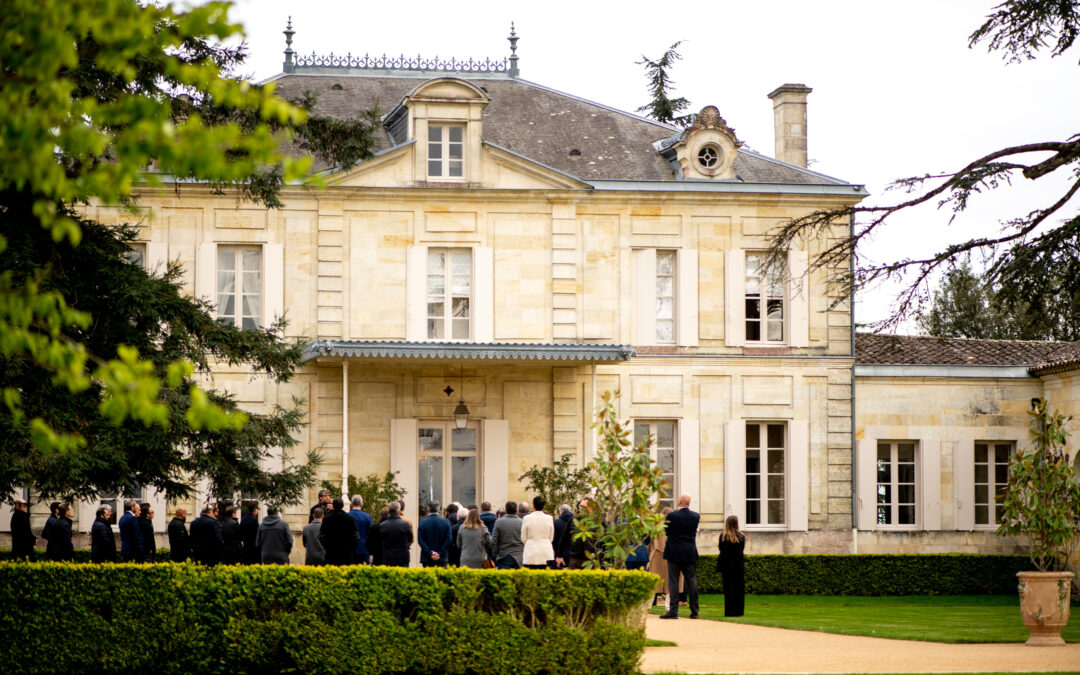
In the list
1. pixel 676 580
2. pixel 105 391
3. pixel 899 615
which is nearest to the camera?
pixel 105 391

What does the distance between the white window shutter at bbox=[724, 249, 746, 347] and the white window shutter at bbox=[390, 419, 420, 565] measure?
5.42 m

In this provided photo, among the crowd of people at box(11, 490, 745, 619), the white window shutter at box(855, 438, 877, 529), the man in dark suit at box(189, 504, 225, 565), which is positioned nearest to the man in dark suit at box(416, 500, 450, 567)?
the crowd of people at box(11, 490, 745, 619)

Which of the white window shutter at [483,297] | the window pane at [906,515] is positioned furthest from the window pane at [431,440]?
the window pane at [906,515]

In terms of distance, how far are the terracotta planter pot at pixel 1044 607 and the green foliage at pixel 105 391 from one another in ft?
23.6

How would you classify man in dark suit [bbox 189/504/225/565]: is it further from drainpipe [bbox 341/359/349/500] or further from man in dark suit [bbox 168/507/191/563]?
drainpipe [bbox 341/359/349/500]

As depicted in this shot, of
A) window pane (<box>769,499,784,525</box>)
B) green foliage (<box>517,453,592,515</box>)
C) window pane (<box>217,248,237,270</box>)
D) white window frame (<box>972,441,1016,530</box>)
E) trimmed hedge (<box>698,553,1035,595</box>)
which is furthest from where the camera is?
white window frame (<box>972,441,1016,530</box>)

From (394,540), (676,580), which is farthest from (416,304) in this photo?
(394,540)

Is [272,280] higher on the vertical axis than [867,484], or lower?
higher

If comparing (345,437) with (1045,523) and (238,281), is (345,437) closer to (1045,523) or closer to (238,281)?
(238,281)

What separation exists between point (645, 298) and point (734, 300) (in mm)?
1508

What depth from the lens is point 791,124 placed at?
78.9ft

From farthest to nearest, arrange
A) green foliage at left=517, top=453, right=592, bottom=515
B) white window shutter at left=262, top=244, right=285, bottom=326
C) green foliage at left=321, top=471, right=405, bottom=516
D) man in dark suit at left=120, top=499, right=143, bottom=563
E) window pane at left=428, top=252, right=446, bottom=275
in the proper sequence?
window pane at left=428, top=252, right=446, bottom=275 < white window shutter at left=262, top=244, right=285, bottom=326 < green foliage at left=517, top=453, right=592, bottom=515 < green foliage at left=321, top=471, right=405, bottom=516 < man in dark suit at left=120, top=499, right=143, bottom=563

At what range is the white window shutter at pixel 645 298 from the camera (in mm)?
22047

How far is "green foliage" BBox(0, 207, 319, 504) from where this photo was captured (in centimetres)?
1141
